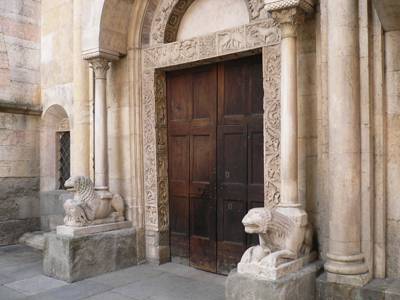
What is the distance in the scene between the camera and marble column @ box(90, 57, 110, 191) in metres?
5.87

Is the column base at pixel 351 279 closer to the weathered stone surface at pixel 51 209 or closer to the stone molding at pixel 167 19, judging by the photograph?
the stone molding at pixel 167 19

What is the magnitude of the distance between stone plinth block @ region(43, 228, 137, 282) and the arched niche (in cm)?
245

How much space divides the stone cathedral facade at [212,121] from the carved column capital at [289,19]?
0.01 meters

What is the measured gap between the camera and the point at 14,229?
7.38 m

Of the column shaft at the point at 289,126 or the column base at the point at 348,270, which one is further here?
the column shaft at the point at 289,126

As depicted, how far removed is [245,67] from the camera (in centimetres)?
509

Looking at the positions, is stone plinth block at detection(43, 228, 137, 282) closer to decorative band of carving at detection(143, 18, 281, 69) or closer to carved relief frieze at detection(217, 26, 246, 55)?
decorative band of carving at detection(143, 18, 281, 69)

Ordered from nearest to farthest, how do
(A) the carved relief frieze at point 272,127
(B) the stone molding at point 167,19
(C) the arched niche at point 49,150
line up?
(A) the carved relief frieze at point 272,127, (B) the stone molding at point 167,19, (C) the arched niche at point 49,150

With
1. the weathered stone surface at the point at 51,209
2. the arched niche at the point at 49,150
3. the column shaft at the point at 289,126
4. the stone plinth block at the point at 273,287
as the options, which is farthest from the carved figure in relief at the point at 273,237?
the arched niche at the point at 49,150

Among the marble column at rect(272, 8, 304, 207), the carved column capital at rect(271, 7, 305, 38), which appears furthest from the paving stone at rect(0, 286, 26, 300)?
the carved column capital at rect(271, 7, 305, 38)

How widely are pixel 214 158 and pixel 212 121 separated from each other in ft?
1.47

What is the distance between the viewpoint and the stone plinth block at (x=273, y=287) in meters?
3.49

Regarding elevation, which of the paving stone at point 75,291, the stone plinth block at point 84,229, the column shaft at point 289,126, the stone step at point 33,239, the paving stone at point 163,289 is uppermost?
the column shaft at point 289,126

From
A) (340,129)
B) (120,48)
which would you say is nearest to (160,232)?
(120,48)
